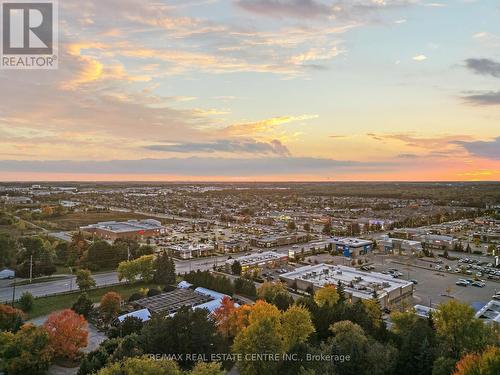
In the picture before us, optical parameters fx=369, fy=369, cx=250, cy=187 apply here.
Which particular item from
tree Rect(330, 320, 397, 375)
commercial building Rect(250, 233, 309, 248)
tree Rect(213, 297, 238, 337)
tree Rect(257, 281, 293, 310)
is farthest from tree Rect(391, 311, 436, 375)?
commercial building Rect(250, 233, 309, 248)

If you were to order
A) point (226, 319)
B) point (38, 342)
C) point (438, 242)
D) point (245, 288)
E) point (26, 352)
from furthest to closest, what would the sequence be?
point (438, 242) < point (245, 288) < point (226, 319) < point (38, 342) < point (26, 352)

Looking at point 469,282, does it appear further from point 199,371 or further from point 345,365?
point 199,371

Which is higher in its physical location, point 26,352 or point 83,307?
point 26,352

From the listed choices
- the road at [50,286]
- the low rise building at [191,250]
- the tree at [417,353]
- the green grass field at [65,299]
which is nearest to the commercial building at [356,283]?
the tree at [417,353]

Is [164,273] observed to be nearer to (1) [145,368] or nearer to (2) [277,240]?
(1) [145,368]

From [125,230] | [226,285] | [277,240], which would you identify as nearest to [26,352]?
[226,285]

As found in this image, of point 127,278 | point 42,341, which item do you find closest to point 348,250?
point 127,278
